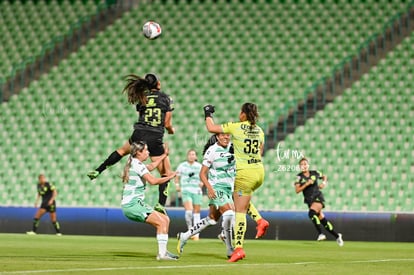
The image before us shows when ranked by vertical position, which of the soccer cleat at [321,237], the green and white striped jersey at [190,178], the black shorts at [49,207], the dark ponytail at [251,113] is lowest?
the soccer cleat at [321,237]

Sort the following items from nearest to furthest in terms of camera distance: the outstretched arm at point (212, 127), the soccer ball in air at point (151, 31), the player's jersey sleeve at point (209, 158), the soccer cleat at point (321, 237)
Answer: the outstretched arm at point (212, 127) < the player's jersey sleeve at point (209, 158) < the soccer ball in air at point (151, 31) < the soccer cleat at point (321, 237)

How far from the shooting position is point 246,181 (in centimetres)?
1234

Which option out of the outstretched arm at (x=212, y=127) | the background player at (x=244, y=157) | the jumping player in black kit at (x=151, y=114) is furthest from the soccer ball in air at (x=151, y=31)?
the outstretched arm at (x=212, y=127)

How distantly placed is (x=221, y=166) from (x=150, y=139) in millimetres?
1753

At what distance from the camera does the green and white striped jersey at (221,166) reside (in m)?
14.6

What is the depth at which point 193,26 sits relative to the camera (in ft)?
98.1

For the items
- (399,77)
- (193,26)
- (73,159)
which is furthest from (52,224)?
(399,77)

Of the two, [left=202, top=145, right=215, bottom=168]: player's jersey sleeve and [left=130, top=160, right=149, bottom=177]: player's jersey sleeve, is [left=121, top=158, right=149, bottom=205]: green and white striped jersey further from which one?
[left=202, top=145, right=215, bottom=168]: player's jersey sleeve

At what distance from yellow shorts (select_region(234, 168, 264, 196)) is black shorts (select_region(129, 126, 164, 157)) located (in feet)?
5.53

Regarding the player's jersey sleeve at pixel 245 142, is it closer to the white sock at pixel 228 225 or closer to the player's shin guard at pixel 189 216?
the white sock at pixel 228 225

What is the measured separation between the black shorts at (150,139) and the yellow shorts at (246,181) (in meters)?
1.68

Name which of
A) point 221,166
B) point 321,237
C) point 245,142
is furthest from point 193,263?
point 321,237

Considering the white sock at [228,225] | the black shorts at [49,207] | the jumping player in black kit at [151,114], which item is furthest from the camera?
the black shorts at [49,207]

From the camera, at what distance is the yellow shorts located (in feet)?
40.5
